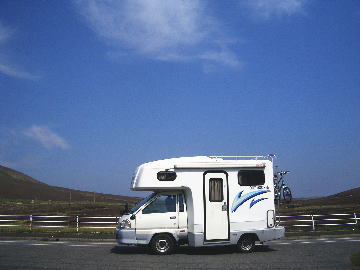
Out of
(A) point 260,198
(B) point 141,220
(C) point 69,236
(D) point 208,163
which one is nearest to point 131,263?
(B) point 141,220

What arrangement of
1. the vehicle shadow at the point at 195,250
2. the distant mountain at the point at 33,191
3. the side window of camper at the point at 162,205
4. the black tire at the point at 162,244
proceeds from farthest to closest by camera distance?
the distant mountain at the point at 33,191 < the vehicle shadow at the point at 195,250 < the side window of camper at the point at 162,205 < the black tire at the point at 162,244

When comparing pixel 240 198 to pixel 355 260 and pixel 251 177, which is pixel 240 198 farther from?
pixel 355 260

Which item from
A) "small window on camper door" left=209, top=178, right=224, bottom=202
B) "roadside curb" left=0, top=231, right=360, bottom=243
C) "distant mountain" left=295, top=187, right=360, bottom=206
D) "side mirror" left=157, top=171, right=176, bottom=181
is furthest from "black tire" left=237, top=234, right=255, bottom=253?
"distant mountain" left=295, top=187, right=360, bottom=206

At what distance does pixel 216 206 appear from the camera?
42.7 ft

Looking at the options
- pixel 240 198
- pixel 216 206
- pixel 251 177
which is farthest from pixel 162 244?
Result: pixel 251 177

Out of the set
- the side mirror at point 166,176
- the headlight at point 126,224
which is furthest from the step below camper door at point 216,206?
the headlight at point 126,224

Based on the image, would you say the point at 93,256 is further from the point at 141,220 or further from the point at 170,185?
the point at 170,185

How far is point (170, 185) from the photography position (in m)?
12.8

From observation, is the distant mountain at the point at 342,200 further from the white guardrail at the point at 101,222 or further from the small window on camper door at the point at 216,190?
the small window on camper door at the point at 216,190

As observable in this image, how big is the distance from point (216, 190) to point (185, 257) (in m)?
2.39

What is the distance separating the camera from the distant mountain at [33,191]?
114 m

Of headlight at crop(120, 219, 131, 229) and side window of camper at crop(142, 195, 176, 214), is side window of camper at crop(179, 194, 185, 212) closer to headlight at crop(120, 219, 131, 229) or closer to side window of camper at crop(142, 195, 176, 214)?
side window of camper at crop(142, 195, 176, 214)

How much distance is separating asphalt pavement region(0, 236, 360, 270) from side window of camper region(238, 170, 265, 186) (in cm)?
234

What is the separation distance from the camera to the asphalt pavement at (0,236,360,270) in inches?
417
